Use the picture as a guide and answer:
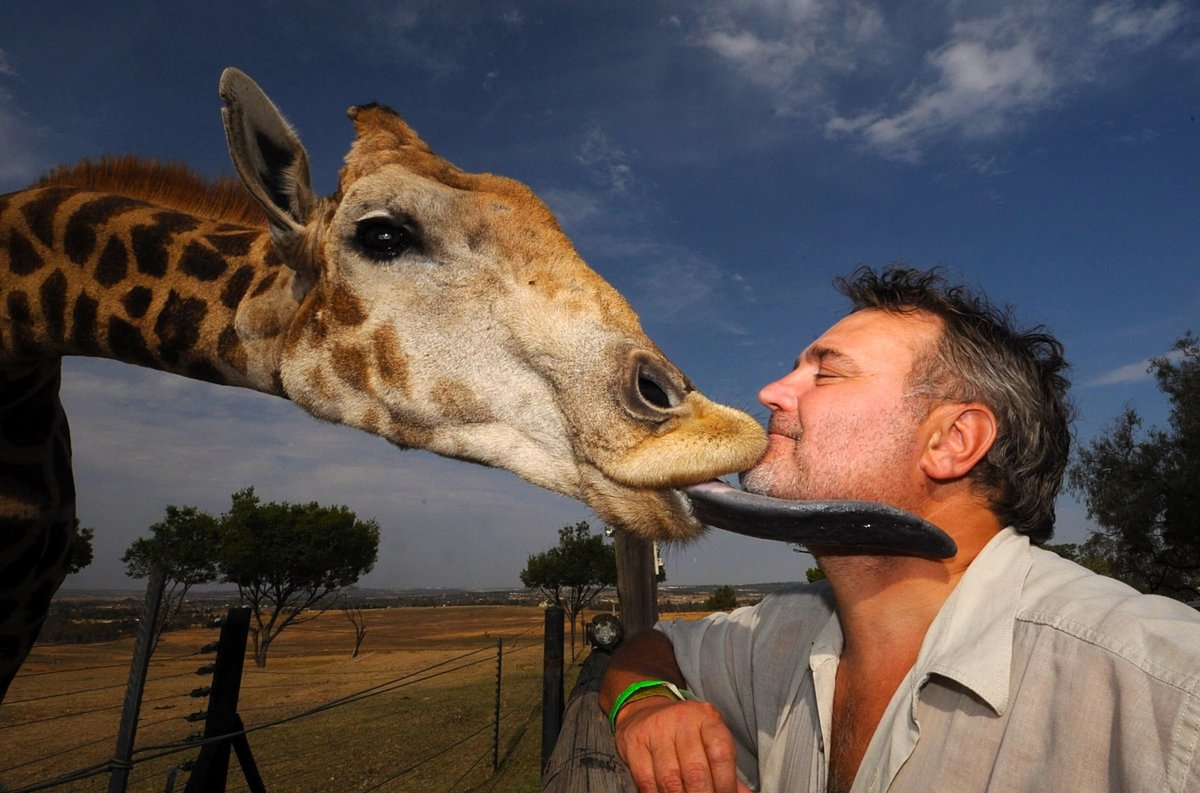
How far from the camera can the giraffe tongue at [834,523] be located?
1609 millimetres

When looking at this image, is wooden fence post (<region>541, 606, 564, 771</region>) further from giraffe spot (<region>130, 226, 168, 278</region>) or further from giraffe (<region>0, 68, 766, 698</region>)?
giraffe spot (<region>130, 226, 168, 278</region>)

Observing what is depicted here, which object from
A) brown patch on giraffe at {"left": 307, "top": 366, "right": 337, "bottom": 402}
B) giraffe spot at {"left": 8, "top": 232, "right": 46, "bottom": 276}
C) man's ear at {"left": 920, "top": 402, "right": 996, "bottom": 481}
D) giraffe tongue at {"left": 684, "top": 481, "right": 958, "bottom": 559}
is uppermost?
giraffe spot at {"left": 8, "top": 232, "right": 46, "bottom": 276}

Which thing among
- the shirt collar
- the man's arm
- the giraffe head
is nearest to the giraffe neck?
the giraffe head

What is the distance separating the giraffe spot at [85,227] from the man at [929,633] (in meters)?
3.32

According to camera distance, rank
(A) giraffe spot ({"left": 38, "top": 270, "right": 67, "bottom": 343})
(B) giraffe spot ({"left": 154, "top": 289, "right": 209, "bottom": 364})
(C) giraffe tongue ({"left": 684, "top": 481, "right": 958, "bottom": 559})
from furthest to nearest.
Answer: (A) giraffe spot ({"left": 38, "top": 270, "right": 67, "bottom": 343}) < (B) giraffe spot ({"left": 154, "top": 289, "right": 209, "bottom": 364}) < (C) giraffe tongue ({"left": 684, "top": 481, "right": 958, "bottom": 559})

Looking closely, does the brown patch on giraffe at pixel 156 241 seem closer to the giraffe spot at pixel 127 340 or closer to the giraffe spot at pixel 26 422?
the giraffe spot at pixel 127 340

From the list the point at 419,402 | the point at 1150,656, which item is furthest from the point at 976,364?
the point at 419,402

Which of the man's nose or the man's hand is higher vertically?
the man's nose

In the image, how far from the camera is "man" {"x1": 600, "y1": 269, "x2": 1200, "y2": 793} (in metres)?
1.43

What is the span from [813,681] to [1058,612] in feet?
2.84

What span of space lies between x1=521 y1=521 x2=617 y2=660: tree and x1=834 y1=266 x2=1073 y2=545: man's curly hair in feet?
148

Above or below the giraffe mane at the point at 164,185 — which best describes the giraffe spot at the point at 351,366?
below

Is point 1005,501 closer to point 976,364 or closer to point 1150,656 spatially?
point 976,364

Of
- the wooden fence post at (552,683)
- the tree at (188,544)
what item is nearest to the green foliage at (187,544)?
the tree at (188,544)
